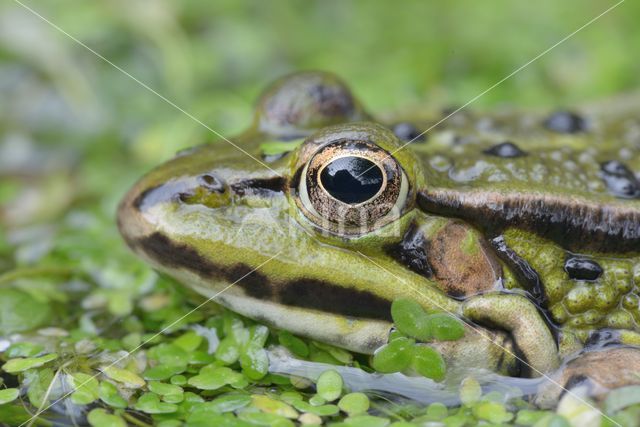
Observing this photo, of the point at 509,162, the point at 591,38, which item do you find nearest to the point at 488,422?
the point at 509,162

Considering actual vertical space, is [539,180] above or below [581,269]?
above

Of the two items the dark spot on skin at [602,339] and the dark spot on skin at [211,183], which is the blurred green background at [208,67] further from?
the dark spot on skin at [602,339]

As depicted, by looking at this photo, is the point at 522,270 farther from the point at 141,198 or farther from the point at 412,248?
the point at 141,198

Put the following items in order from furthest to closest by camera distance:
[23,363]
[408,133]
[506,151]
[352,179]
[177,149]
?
[177,149]
[408,133]
[506,151]
[23,363]
[352,179]

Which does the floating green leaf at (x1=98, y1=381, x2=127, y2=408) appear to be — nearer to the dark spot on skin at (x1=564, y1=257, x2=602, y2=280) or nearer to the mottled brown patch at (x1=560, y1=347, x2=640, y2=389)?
the mottled brown patch at (x1=560, y1=347, x2=640, y2=389)

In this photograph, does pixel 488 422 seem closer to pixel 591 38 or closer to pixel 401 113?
pixel 401 113

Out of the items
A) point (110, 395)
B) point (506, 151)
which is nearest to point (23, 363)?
point (110, 395)
